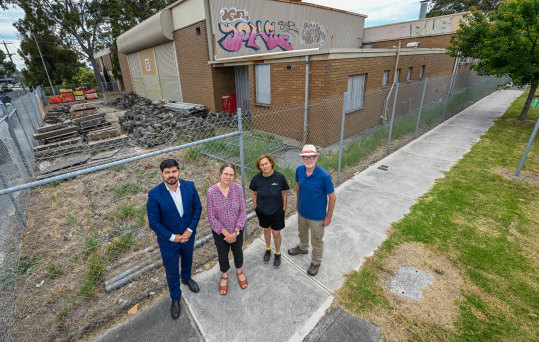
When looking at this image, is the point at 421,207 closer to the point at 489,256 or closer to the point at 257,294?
the point at 489,256

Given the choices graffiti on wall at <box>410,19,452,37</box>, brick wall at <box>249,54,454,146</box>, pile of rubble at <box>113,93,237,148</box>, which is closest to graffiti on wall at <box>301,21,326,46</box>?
brick wall at <box>249,54,454,146</box>

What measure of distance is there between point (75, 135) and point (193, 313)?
34.3ft

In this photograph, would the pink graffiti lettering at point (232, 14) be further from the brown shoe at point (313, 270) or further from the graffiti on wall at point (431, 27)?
the graffiti on wall at point (431, 27)

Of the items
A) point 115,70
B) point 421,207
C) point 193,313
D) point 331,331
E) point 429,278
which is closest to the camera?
point 331,331

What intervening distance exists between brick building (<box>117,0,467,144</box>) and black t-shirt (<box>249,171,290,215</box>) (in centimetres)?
568

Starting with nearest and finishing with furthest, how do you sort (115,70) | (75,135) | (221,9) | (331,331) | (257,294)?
(331,331), (257,294), (75,135), (221,9), (115,70)

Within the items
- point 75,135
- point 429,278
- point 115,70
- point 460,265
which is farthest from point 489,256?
point 115,70

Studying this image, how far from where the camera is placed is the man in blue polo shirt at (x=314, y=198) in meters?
2.90

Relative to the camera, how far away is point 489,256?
3580 mm

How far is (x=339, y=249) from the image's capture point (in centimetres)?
379

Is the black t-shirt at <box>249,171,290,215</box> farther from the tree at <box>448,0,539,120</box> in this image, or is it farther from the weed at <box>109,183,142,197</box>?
the tree at <box>448,0,539,120</box>

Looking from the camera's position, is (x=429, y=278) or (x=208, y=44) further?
(x=208, y=44)

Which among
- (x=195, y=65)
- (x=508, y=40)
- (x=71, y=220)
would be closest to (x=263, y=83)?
(x=195, y=65)

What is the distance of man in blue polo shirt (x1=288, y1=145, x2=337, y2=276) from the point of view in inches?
114
